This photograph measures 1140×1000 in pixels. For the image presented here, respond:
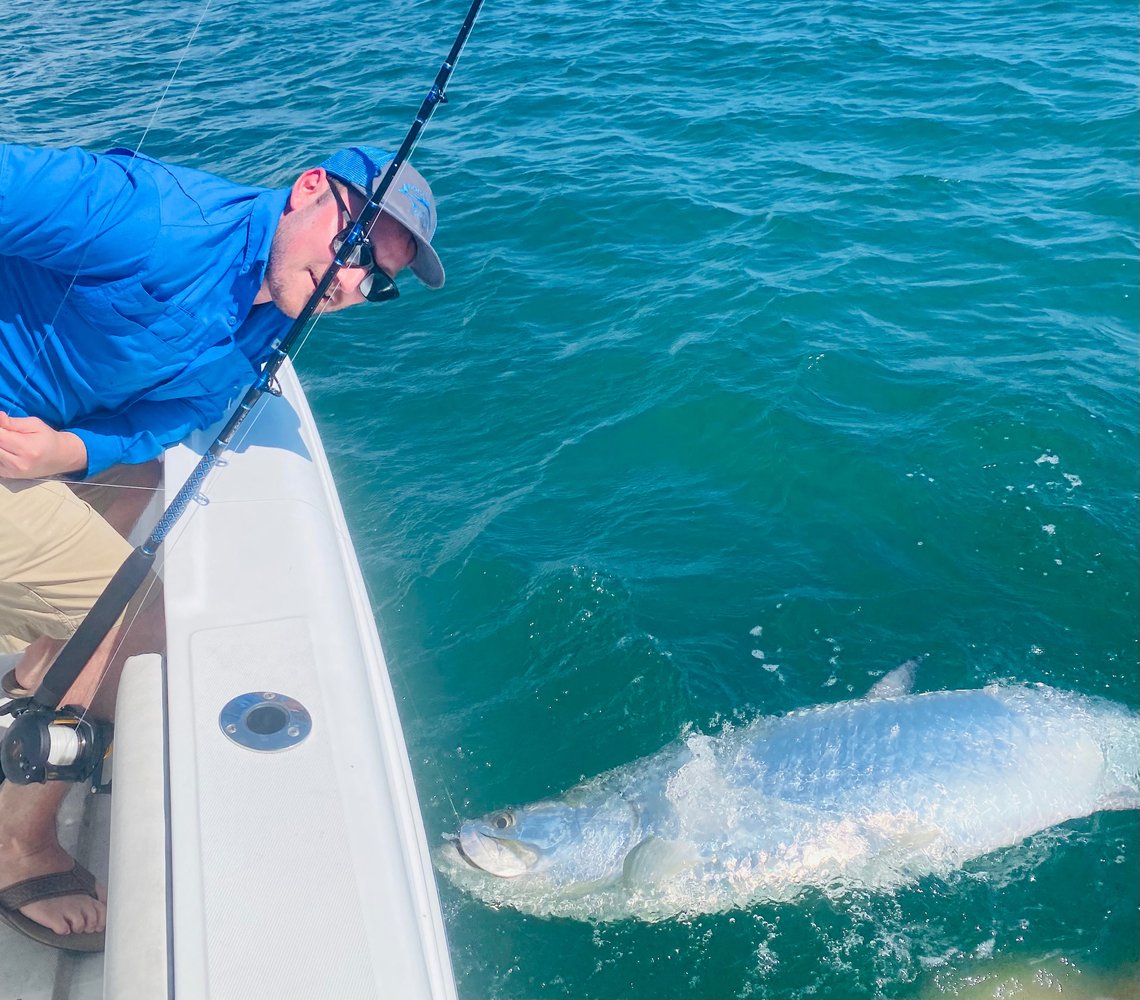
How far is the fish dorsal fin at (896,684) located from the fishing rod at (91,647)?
2942 mm

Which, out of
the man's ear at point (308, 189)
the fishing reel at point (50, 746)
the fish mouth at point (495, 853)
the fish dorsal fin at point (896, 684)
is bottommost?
the fish mouth at point (495, 853)

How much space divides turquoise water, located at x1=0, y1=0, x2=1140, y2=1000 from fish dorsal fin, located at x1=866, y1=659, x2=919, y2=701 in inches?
8.0

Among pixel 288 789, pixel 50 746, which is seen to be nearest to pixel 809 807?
pixel 288 789

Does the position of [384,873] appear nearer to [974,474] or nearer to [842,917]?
[842,917]

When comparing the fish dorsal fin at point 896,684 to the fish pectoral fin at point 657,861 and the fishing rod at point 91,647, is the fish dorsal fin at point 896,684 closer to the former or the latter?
the fish pectoral fin at point 657,861

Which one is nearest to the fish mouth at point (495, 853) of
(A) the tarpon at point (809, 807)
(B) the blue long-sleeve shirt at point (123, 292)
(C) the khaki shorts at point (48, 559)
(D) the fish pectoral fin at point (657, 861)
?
(A) the tarpon at point (809, 807)

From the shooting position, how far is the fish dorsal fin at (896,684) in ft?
14.4

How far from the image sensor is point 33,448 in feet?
10.1

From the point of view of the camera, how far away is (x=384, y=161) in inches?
140

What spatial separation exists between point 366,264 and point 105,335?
2.87 feet

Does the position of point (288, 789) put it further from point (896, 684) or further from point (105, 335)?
point (896, 684)

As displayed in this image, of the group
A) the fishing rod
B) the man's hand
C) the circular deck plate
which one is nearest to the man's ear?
the fishing rod

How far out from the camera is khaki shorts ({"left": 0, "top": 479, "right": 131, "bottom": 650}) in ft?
10.1

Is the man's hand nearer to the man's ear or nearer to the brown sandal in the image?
the man's ear
